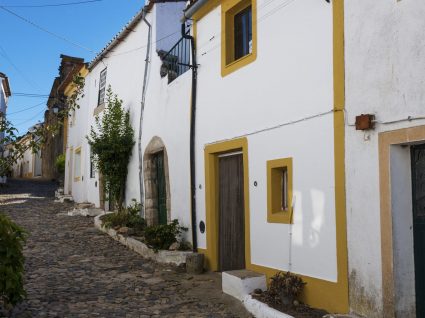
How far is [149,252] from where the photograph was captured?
29.5 ft

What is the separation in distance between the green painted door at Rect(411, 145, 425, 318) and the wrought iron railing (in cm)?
543

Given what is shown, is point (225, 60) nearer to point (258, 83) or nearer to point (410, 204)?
point (258, 83)

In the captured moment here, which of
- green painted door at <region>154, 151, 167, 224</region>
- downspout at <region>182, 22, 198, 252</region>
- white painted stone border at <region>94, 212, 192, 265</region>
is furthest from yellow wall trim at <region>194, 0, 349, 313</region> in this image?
green painted door at <region>154, 151, 167, 224</region>

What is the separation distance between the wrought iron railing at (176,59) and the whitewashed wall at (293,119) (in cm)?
192

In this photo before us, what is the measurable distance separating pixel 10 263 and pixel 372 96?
4.05 meters

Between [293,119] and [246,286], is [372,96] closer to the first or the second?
[293,119]

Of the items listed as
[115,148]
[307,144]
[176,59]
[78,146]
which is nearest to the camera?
[307,144]

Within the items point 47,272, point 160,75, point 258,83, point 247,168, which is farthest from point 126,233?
point 258,83

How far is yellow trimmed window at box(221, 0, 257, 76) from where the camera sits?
7.48 metres

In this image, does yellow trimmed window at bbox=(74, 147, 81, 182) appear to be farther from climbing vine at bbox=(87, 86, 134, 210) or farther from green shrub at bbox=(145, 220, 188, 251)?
green shrub at bbox=(145, 220, 188, 251)

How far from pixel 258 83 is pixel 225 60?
3.73 feet

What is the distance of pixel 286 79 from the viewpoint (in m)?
6.20

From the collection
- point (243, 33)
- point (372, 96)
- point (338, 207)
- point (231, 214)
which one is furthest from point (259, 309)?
point (243, 33)

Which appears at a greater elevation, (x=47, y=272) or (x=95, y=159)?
(x=95, y=159)
